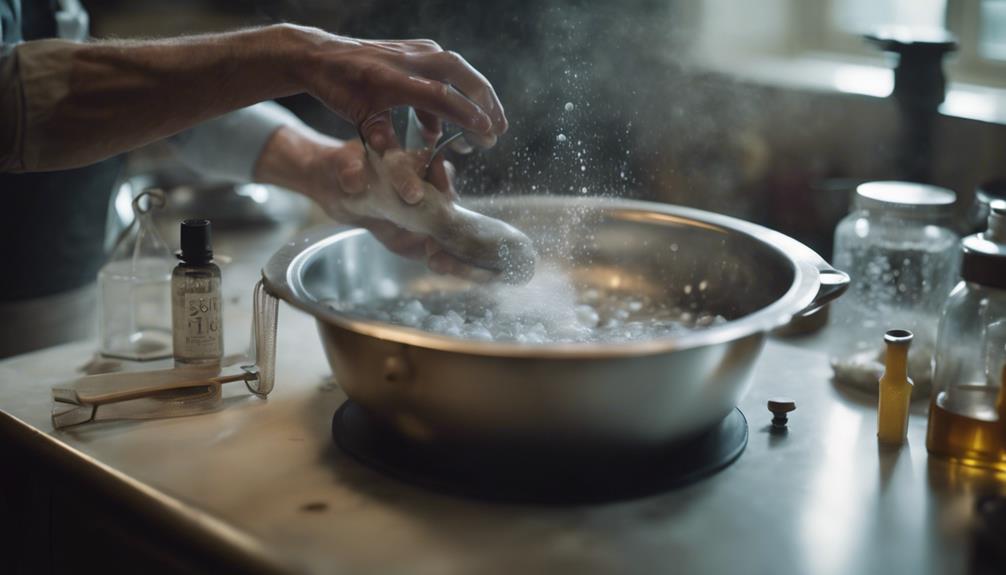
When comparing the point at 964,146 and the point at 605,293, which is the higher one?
the point at 964,146

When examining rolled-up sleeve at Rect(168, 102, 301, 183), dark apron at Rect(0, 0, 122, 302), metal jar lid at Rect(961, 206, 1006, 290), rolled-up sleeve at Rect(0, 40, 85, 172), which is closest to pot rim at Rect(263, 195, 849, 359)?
metal jar lid at Rect(961, 206, 1006, 290)

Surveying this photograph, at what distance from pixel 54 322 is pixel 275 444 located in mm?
731

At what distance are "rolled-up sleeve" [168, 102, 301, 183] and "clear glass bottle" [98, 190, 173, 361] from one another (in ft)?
0.69

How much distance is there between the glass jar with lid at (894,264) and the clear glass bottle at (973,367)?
0.19 meters

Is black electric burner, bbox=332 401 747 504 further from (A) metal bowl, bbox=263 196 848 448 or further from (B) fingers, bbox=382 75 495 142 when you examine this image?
(B) fingers, bbox=382 75 495 142

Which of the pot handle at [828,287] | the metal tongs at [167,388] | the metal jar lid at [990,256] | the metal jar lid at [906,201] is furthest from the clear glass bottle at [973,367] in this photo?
the metal tongs at [167,388]

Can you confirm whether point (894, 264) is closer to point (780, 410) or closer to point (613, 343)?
point (780, 410)

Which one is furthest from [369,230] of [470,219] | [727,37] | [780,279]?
[727,37]

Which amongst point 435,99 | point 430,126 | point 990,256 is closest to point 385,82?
point 435,99

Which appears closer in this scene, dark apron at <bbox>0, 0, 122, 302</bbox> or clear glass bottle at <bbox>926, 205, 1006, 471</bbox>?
clear glass bottle at <bbox>926, 205, 1006, 471</bbox>

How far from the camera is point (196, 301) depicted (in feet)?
3.67

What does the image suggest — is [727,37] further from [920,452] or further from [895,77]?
[920,452]

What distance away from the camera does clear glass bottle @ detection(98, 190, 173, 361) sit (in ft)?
4.06

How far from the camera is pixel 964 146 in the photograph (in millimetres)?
1436
